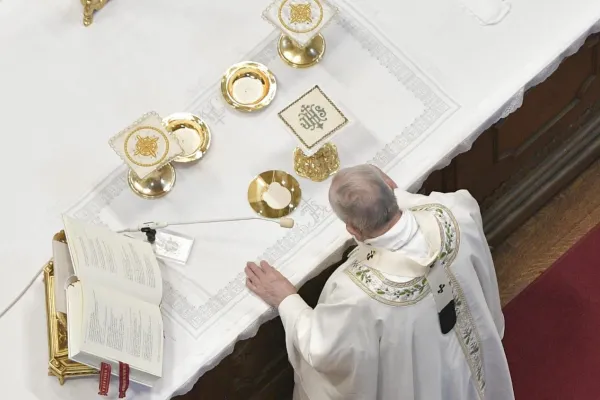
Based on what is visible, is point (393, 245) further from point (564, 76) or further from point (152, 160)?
point (564, 76)

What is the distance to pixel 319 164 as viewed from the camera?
2.37 m

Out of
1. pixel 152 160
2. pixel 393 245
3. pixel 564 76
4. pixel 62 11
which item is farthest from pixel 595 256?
pixel 62 11

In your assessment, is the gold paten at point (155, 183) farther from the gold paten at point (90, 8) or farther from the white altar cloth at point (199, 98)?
the gold paten at point (90, 8)

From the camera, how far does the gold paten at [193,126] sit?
2400 millimetres

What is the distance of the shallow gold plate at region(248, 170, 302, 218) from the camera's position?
235 cm

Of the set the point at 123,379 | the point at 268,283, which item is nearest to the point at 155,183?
the point at 268,283

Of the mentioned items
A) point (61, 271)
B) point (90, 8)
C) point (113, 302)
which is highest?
point (90, 8)

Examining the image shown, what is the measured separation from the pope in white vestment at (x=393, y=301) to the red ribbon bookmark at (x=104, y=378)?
0.38m

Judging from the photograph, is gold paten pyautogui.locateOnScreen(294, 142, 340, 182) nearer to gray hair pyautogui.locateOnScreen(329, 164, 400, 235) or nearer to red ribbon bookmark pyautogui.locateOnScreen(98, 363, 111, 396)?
gray hair pyautogui.locateOnScreen(329, 164, 400, 235)

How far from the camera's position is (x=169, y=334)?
2.25 meters

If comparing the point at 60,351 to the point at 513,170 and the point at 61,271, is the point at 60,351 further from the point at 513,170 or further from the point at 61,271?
the point at 513,170

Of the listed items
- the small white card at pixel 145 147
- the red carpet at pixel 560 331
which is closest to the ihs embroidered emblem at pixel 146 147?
the small white card at pixel 145 147

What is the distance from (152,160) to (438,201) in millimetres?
659

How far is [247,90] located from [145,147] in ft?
1.18
